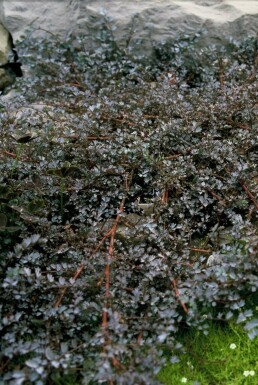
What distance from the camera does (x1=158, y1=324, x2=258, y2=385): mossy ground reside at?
219 centimetres

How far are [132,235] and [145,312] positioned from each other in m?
0.39

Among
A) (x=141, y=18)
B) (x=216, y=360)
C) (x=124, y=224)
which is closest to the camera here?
(x=216, y=360)

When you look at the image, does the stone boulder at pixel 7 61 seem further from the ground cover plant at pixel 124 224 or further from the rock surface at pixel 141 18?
the ground cover plant at pixel 124 224

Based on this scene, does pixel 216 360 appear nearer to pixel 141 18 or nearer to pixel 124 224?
pixel 124 224

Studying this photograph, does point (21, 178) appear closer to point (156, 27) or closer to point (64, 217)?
point (64, 217)

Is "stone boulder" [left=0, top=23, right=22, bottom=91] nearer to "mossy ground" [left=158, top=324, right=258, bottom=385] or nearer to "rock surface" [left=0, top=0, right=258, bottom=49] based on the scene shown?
"rock surface" [left=0, top=0, right=258, bottom=49]

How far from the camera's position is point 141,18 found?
429cm

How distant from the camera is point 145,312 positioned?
2.25 m

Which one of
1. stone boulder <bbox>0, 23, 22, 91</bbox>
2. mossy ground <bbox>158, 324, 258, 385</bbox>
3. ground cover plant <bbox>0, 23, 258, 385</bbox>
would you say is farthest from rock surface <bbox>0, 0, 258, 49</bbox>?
mossy ground <bbox>158, 324, 258, 385</bbox>

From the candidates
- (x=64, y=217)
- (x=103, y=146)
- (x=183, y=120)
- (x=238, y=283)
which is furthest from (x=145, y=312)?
(x=183, y=120)

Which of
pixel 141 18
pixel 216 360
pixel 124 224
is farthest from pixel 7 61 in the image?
pixel 216 360

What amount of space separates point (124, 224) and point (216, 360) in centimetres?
76

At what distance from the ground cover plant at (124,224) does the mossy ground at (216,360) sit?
0.20 ft

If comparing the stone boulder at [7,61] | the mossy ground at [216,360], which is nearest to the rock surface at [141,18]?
the stone boulder at [7,61]
